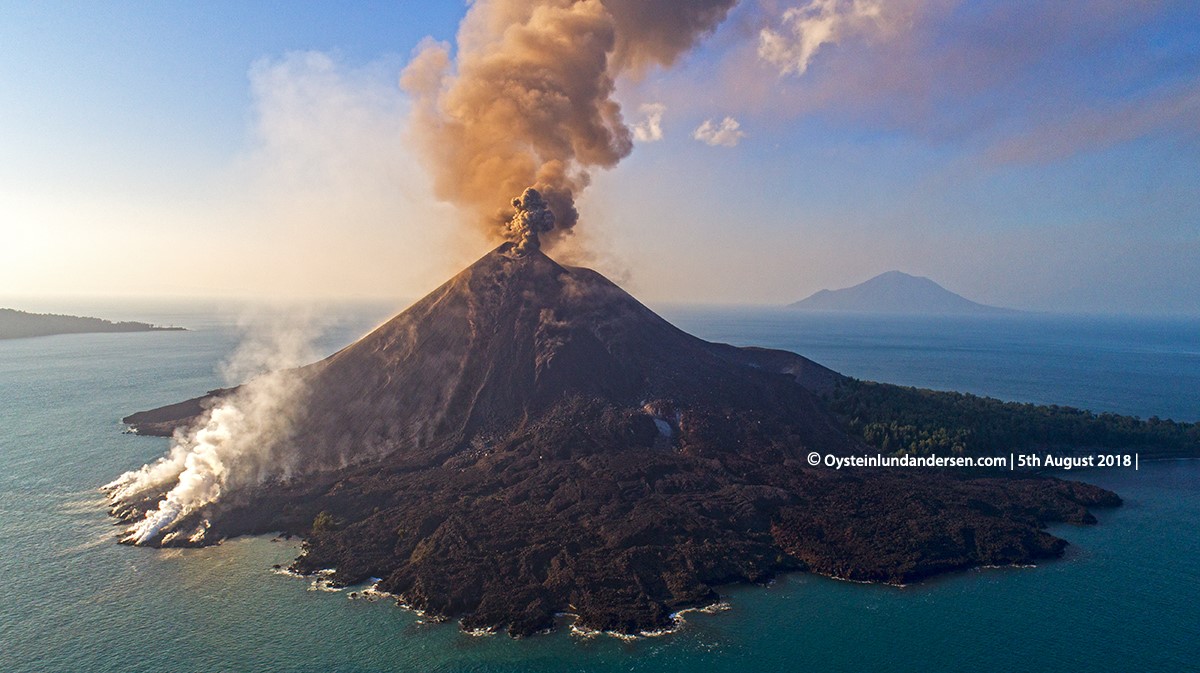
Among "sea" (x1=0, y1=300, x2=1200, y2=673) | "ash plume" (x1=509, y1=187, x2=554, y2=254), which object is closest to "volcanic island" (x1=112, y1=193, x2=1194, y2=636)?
"ash plume" (x1=509, y1=187, x2=554, y2=254)

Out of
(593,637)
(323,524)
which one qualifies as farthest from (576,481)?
(323,524)

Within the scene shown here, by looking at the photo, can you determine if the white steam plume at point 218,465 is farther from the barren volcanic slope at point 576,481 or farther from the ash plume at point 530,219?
the ash plume at point 530,219

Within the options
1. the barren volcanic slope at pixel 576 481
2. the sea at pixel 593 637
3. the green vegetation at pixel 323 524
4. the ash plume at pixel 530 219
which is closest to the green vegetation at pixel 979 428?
the barren volcanic slope at pixel 576 481

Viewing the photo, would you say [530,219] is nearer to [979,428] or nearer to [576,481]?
[576,481]

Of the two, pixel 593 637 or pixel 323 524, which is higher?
pixel 323 524

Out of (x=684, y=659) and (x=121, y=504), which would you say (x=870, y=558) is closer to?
(x=684, y=659)

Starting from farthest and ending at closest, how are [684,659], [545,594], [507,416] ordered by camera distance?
1. [507,416]
2. [545,594]
3. [684,659]

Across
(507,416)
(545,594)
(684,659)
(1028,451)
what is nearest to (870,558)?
(684,659)
